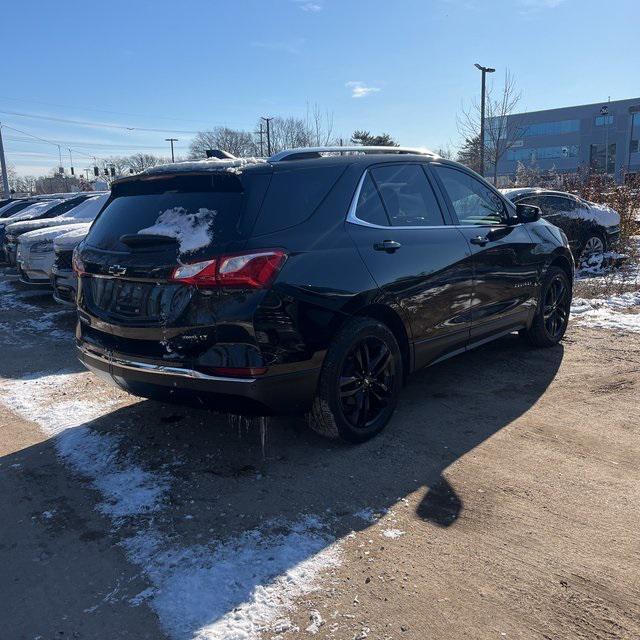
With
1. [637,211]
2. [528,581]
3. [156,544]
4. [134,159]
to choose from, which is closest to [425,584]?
[528,581]

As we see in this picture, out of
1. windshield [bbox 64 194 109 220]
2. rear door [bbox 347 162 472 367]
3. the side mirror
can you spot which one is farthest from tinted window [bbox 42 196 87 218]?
rear door [bbox 347 162 472 367]

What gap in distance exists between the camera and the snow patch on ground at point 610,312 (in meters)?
6.95

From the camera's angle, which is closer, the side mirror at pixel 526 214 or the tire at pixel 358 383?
the tire at pixel 358 383

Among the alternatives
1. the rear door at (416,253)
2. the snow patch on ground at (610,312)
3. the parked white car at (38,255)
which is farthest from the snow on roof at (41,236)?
the snow patch on ground at (610,312)

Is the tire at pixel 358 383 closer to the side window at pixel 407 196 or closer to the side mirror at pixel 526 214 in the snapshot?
the side window at pixel 407 196

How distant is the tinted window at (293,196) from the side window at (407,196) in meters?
0.47

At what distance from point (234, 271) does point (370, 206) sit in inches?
48.3

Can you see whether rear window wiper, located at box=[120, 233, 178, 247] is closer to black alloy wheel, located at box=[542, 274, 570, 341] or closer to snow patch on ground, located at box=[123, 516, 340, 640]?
snow patch on ground, located at box=[123, 516, 340, 640]

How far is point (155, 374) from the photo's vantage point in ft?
11.1

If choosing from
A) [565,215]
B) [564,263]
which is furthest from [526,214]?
[565,215]

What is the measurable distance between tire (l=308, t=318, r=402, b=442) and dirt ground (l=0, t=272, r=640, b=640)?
160 mm

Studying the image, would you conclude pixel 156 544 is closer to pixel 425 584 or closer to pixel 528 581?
pixel 425 584

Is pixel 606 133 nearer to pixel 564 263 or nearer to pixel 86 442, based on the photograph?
pixel 564 263

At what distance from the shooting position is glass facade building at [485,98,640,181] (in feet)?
263
